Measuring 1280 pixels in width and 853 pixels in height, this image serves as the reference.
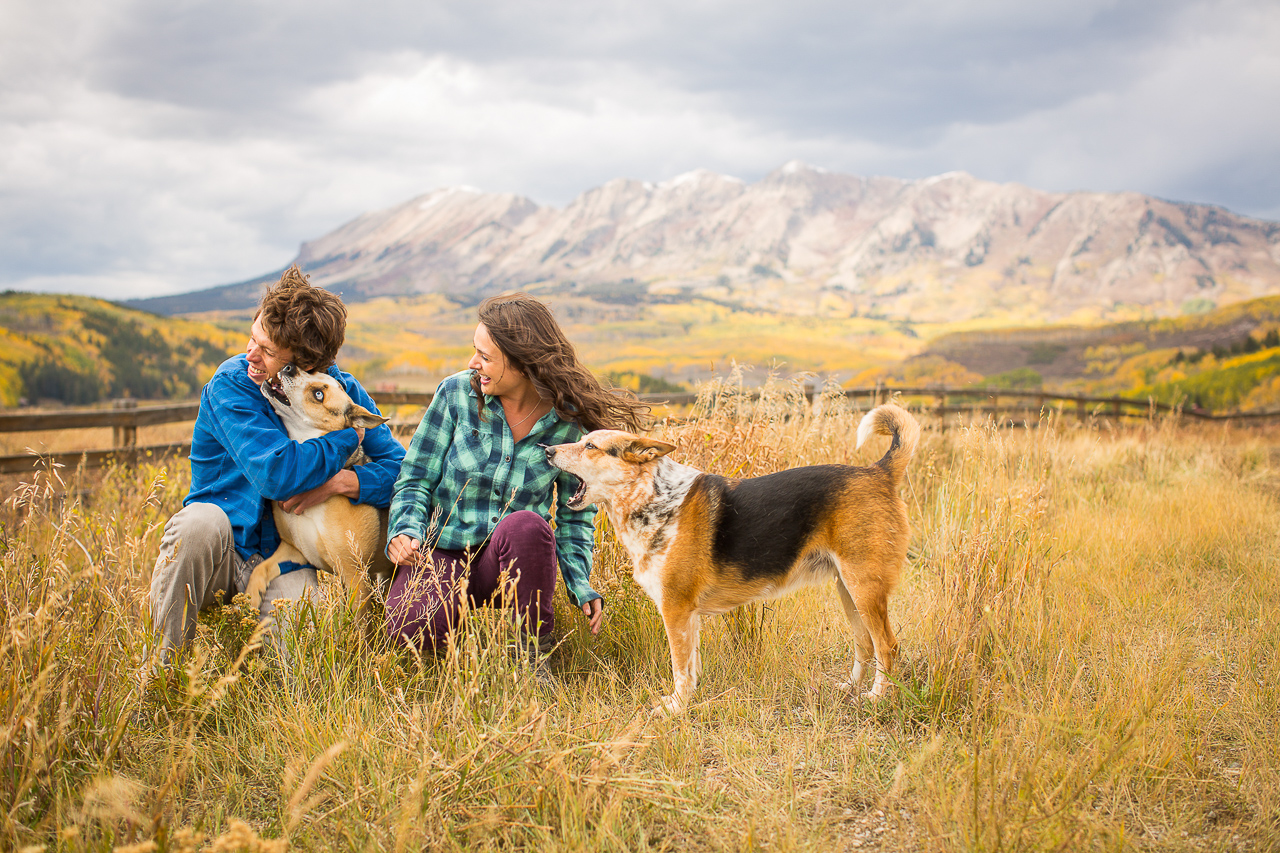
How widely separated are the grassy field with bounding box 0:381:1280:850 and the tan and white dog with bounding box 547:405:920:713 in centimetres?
39

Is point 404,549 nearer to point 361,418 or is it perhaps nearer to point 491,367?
point 361,418

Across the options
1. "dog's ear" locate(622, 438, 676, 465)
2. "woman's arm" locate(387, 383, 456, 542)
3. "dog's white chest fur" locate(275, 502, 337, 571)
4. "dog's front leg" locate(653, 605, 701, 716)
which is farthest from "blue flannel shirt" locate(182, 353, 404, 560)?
"dog's front leg" locate(653, 605, 701, 716)

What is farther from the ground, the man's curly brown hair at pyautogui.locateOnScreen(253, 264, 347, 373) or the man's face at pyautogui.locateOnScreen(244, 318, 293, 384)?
the man's curly brown hair at pyautogui.locateOnScreen(253, 264, 347, 373)

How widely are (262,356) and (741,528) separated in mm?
2431

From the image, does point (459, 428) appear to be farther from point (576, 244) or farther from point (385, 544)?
point (576, 244)

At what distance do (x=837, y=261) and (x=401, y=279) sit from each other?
343 feet

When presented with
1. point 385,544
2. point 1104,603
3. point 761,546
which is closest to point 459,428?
point 385,544

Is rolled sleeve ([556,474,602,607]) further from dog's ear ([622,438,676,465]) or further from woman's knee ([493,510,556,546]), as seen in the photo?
dog's ear ([622,438,676,465])

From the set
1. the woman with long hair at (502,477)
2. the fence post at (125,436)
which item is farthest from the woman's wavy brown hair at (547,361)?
the fence post at (125,436)

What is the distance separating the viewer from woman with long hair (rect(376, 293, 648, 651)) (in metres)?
3.06

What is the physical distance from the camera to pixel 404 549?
304cm

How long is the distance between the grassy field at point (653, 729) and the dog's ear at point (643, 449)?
86 centimetres

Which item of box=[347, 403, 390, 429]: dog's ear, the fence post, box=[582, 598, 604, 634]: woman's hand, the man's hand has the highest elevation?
box=[347, 403, 390, 429]: dog's ear

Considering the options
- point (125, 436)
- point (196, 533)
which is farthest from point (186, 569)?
point (125, 436)
